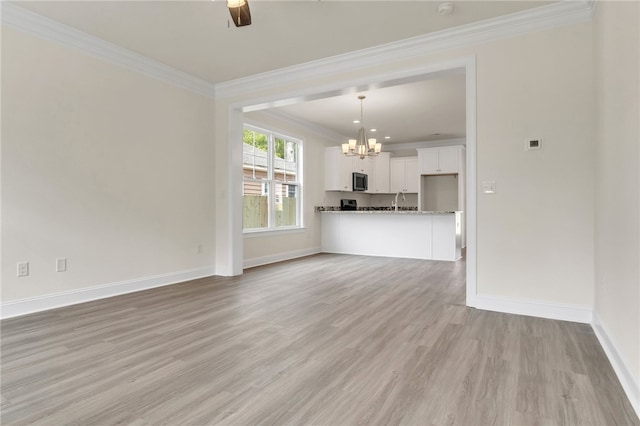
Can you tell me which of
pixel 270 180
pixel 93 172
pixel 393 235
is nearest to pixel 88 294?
pixel 93 172

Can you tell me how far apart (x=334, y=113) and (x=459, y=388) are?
5.45 metres

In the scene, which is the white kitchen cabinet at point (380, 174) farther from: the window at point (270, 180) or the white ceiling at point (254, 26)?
the white ceiling at point (254, 26)

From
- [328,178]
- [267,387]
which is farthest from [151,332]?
[328,178]

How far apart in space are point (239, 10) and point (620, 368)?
124 inches

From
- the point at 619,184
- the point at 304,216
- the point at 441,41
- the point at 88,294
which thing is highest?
the point at 441,41

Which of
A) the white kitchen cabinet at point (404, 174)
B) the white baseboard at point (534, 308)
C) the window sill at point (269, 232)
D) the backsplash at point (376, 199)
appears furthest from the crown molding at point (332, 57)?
the white kitchen cabinet at point (404, 174)

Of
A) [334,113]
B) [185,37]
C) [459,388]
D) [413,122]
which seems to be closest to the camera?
[459,388]

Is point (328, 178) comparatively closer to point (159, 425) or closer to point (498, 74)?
point (498, 74)

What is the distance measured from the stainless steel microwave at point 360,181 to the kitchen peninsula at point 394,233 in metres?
1.07

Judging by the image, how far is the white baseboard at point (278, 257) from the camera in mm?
5941

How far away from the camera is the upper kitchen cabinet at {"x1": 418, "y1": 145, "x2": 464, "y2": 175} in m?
8.32

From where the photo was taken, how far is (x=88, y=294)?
12.1ft

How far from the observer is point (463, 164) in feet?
27.5

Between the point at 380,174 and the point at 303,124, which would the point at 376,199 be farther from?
the point at 303,124
